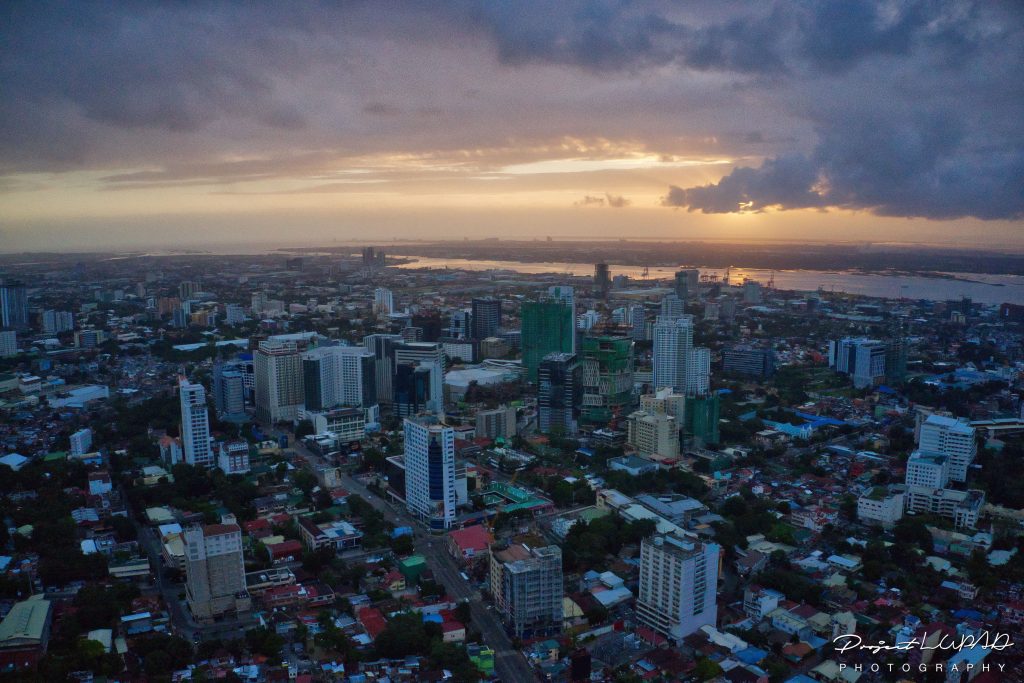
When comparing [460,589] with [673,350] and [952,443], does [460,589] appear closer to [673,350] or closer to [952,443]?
[952,443]

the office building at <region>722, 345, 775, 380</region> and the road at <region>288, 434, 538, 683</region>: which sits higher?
the office building at <region>722, 345, 775, 380</region>

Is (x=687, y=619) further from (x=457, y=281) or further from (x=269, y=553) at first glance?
(x=457, y=281)

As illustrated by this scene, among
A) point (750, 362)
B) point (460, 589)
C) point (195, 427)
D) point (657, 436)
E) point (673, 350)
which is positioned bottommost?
point (460, 589)

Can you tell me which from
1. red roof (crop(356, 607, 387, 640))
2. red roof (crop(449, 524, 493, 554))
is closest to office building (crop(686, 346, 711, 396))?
red roof (crop(449, 524, 493, 554))

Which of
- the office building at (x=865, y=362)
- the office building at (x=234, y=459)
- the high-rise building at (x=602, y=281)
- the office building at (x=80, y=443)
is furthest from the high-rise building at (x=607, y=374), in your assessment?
the high-rise building at (x=602, y=281)

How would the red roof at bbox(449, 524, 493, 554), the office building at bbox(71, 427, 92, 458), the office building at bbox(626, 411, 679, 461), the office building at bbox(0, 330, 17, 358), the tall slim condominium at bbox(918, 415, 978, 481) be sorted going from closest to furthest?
1. the red roof at bbox(449, 524, 493, 554)
2. the tall slim condominium at bbox(918, 415, 978, 481)
3. the office building at bbox(71, 427, 92, 458)
4. the office building at bbox(626, 411, 679, 461)
5. the office building at bbox(0, 330, 17, 358)

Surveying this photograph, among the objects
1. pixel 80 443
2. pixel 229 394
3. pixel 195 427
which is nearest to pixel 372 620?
pixel 195 427

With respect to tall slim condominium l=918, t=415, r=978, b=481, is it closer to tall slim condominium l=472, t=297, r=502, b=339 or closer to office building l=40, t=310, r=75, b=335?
tall slim condominium l=472, t=297, r=502, b=339

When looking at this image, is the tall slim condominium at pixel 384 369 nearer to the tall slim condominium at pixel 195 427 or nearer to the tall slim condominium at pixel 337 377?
the tall slim condominium at pixel 337 377
